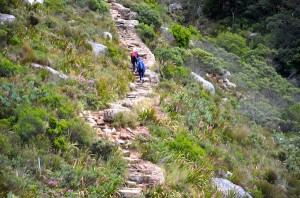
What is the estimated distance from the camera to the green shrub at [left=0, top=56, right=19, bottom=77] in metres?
9.22

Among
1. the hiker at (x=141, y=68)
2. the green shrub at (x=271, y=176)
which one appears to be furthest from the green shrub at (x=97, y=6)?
the green shrub at (x=271, y=176)

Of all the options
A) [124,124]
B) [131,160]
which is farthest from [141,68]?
[131,160]

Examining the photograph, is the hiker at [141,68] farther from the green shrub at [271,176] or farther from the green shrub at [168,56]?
the green shrub at [271,176]

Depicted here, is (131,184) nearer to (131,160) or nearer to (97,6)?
(131,160)

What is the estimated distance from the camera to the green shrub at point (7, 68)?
9219mm

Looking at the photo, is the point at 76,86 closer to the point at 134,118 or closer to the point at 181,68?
the point at 134,118

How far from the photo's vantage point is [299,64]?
25453mm

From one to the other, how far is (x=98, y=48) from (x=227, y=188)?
8.08 meters

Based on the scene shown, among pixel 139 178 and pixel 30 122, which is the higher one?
pixel 30 122

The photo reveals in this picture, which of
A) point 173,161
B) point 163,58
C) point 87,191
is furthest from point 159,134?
point 163,58

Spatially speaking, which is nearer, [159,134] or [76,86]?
[159,134]

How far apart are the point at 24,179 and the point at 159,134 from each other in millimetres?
4708

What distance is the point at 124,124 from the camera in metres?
9.59

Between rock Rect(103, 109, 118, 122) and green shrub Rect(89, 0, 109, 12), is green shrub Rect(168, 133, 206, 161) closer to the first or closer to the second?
rock Rect(103, 109, 118, 122)
